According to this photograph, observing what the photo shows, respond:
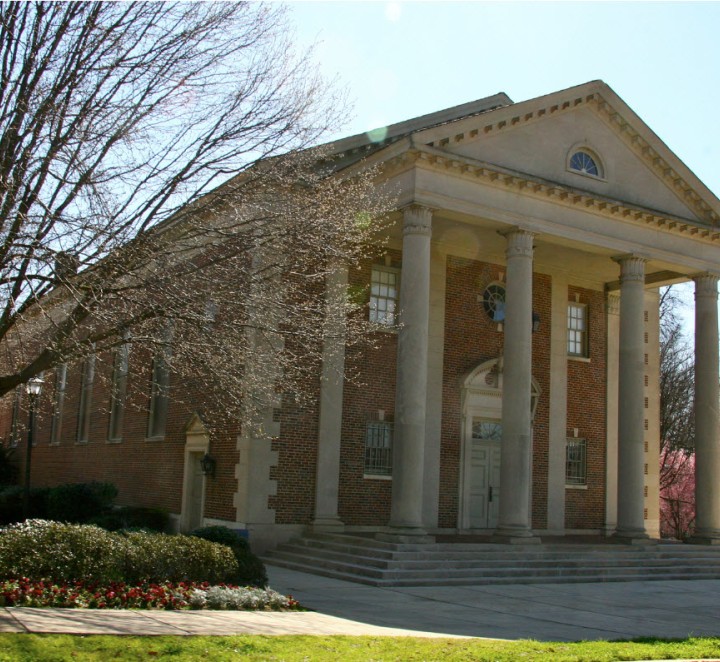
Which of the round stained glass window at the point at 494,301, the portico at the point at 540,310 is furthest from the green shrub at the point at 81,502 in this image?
the round stained glass window at the point at 494,301

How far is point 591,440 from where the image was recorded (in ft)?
90.5

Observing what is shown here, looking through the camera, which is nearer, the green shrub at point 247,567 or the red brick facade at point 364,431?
the green shrub at point 247,567

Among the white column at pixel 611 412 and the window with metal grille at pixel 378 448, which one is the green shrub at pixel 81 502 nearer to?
the window with metal grille at pixel 378 448

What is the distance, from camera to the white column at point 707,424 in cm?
2461

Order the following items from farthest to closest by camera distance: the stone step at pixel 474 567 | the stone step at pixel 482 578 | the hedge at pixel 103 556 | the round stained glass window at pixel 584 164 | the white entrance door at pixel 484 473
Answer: the white entrance door at pixel 484 473, the round stained glass window at pixel 584 164, the stone step at pixel 474 567, the stone step at pixel 482 578, the hedge at pixel 103 556

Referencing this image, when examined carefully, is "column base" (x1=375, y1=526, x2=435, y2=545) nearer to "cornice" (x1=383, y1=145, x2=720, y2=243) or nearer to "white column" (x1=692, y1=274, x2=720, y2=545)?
"cornice" (x1=383, y1=145, x2=720, y2=243)

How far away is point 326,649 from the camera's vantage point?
988cm

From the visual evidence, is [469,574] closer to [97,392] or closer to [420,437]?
[420,437]

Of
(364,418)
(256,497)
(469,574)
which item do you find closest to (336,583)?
(469,574)

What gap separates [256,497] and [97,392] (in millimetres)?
13716

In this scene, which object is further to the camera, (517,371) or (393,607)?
(517,371)

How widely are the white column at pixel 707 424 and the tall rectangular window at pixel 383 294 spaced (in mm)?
8640

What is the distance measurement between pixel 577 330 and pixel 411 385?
34.0 feet

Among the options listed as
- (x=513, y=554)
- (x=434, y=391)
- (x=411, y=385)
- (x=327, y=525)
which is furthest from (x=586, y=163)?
(x=327, y=525)
